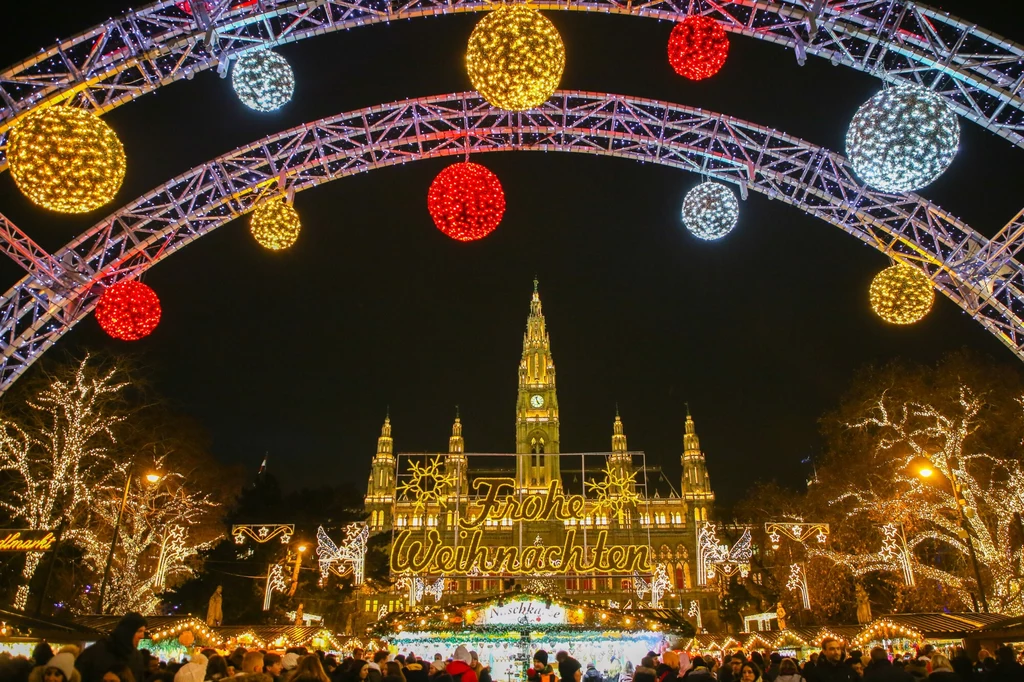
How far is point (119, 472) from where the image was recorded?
2338cm

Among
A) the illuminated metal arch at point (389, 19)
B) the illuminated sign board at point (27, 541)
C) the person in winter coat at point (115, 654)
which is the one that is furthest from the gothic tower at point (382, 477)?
the person in winter coat at point (115, 654)

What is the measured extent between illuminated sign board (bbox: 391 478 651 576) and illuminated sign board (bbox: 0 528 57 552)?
992 centimetres

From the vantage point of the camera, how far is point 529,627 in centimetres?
2092

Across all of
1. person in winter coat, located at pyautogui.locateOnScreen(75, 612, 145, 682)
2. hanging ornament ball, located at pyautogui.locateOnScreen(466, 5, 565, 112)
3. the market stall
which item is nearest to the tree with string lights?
the market stall

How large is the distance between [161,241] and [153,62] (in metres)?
7.27

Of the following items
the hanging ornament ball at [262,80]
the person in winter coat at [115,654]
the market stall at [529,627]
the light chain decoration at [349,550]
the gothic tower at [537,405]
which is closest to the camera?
the person in winter coat at [115,654]

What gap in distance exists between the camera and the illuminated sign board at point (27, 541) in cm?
1214

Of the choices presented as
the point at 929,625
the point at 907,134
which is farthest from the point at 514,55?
the point at 929,625

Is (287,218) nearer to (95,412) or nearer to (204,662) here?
(204,662)

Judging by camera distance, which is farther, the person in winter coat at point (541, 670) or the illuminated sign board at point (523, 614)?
the illuminated sign board at point (523, 614)

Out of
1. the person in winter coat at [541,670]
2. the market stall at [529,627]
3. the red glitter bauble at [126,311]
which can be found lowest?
the person in winter coat at [541,670]

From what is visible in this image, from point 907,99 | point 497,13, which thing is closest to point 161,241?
point 497,13

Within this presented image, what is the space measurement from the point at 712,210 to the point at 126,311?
1043 cm

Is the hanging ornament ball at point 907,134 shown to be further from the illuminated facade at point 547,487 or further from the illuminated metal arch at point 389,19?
the illuminated facade at point 547,487
